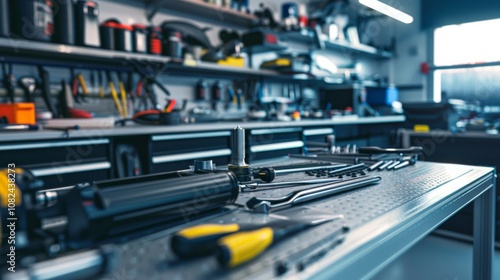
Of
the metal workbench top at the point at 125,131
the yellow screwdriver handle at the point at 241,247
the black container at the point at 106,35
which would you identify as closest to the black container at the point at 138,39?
the black container at the point at 106,35

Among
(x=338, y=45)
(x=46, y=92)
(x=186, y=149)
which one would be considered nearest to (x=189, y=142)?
(x=186, y=149)

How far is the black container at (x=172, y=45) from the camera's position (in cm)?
243

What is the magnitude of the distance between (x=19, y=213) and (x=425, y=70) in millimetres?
5446

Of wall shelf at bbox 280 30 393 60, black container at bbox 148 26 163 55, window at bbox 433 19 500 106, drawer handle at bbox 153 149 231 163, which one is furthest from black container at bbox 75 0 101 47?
window at bbox 433 19 500 106

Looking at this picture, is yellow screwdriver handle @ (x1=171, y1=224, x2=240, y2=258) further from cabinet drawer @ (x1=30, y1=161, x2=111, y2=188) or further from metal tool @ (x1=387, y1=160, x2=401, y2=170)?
cabinet drawer @ (x1=30, y1=161, x2=111, y2=188)

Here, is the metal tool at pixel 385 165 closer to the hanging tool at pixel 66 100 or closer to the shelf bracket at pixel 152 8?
the hanging tool at pixel 66 100

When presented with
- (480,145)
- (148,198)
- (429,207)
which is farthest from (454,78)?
(148,198)

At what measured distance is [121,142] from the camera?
2.00 metres

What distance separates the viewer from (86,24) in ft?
6.64

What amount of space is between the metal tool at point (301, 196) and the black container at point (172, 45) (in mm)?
1804

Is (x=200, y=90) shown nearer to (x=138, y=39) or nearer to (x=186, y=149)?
(x=138, y=39)

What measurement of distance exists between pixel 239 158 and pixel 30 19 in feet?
4.81

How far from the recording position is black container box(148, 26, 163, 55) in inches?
93.1

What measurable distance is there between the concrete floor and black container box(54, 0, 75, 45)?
1.98 m
